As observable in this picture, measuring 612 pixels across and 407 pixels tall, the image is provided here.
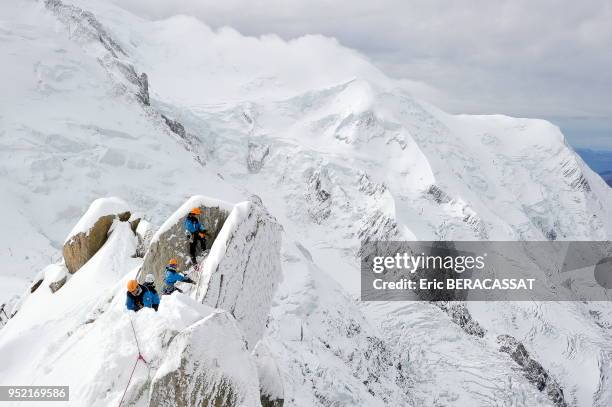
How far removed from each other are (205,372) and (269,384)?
274 cm

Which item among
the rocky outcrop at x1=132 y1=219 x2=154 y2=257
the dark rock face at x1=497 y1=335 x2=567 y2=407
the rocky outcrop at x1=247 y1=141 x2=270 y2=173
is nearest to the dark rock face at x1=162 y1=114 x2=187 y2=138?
the rocky outcrop at x1=247 y1=141 x2=270 y2=173

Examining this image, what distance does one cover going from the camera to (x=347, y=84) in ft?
347

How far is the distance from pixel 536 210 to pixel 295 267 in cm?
8665

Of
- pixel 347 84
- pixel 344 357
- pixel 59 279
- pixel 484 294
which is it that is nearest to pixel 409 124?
pixel 347 84

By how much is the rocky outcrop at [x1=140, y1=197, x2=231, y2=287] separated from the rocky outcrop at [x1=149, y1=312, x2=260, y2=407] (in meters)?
4.93

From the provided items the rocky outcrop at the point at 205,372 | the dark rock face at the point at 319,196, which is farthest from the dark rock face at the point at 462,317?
the rocky outcrop at the point at 205,372

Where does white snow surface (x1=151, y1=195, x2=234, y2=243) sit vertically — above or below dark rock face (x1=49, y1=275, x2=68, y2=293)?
above

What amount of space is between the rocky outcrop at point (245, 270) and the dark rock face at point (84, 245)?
590 cm

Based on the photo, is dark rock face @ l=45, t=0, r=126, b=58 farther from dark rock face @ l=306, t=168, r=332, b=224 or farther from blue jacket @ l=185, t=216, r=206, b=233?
blue jacket @ l=185, t=216, r=206, b=233

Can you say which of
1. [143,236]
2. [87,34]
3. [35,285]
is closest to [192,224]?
[143,236]

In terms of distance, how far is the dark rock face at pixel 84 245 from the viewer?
15531 mm

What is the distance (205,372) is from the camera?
7406mm

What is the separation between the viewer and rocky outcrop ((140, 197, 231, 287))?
12508 millimetres

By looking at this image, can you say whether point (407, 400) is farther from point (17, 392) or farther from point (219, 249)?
point (17, 392)
